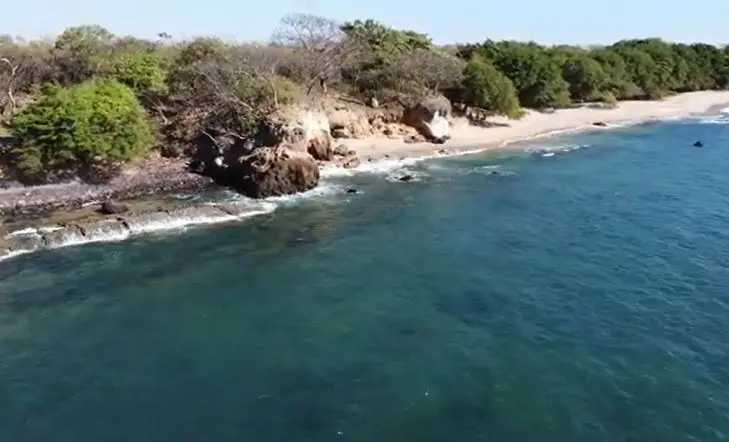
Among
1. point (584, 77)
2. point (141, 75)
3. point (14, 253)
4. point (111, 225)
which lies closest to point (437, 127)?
point (141, 75)

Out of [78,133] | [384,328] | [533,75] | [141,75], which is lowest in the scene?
[384,328]

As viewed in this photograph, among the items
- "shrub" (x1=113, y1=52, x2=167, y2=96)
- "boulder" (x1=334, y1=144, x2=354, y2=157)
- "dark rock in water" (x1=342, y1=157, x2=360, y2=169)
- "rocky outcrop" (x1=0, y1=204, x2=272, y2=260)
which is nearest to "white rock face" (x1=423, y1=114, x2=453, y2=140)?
"boulder" (x1=334, y1=144, x2=354, y2=157)

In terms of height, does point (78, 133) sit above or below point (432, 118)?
above

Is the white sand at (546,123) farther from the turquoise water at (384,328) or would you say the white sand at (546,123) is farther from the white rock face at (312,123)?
the turquoise water at (384,328)

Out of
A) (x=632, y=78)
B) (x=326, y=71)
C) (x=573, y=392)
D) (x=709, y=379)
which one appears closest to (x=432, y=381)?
(x=573, y=392)

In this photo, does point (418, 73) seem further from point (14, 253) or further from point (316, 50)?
point (14, 253)

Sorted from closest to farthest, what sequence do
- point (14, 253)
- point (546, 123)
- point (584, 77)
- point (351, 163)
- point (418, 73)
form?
point (14, 253) → point (351, 163) → point (418, 73) → point (546, 123) → point (584, 77)
